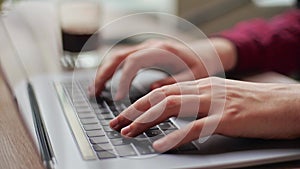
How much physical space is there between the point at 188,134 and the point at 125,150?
0.09m

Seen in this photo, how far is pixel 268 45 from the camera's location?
1.18m

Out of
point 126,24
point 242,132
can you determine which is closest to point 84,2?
point 126,24

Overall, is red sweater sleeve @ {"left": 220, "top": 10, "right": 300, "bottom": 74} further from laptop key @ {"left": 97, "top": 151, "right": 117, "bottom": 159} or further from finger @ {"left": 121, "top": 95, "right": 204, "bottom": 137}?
laptop key @ {"left": 97, "top": 151, "right": 117, "bottom": 159}

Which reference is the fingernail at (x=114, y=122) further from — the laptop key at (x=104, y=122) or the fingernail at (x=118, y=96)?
the fingernail at (x=118, y=96)

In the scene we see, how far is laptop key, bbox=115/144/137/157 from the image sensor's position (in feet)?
2.24

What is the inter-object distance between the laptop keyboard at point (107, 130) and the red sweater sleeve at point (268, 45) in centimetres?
34

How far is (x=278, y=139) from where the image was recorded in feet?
2.42

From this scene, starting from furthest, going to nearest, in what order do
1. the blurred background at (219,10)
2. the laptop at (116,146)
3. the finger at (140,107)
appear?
the blurred background at (219,10), the finger at (140,107), the laptop at (116,146)

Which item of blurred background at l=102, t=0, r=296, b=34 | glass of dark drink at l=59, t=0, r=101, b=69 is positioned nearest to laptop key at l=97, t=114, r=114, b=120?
glass of dark drink at l=59, t=0, r=101, b=69

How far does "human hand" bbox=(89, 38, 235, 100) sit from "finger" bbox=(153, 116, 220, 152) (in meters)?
0.24

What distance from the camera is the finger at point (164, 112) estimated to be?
0.73 meters

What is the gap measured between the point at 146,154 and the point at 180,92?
5.4 inches

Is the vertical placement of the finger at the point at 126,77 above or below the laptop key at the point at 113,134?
below

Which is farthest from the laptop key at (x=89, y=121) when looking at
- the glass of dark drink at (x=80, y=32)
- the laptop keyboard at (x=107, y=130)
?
the glass of dark drink at (x=80, y=32)
